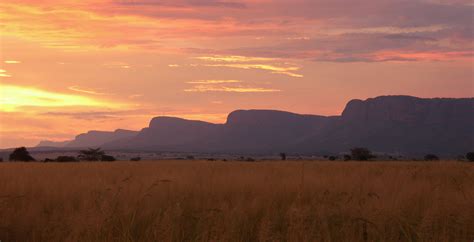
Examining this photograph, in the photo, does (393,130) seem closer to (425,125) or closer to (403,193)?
(425,125)

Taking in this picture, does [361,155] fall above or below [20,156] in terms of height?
above

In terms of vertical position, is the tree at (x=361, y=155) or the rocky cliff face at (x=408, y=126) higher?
the rocky cliff face at (x=408, y=126)

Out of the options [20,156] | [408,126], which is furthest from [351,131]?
[20,156]

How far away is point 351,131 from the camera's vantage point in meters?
149

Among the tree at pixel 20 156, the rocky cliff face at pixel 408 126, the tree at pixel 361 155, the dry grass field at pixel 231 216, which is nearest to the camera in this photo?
the dry grass field at pixel 231 216

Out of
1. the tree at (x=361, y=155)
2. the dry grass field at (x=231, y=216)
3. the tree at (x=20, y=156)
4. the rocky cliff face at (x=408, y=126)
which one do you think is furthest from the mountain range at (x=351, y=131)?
the dry grass field at (x=231, y=216)

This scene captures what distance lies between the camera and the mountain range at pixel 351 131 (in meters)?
134

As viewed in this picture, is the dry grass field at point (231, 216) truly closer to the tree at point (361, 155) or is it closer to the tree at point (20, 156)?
the tree at point (20, 156)

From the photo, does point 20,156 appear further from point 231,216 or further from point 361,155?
point 231,216

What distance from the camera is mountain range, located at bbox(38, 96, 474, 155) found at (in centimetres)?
13412

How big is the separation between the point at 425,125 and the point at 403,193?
13964 cm

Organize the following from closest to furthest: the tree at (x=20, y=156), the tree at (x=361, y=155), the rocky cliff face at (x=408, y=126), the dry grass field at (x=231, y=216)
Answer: the dry grass field at (x=231, y=216) → the tree at (x=20, y=156) → the tree at (x=361, y=155) → the rocky cliff face at (x=408, y=126)

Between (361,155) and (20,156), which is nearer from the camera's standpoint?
(20,156)

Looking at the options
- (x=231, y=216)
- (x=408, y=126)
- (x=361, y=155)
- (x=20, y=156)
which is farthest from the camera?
(x=408, y=126)
